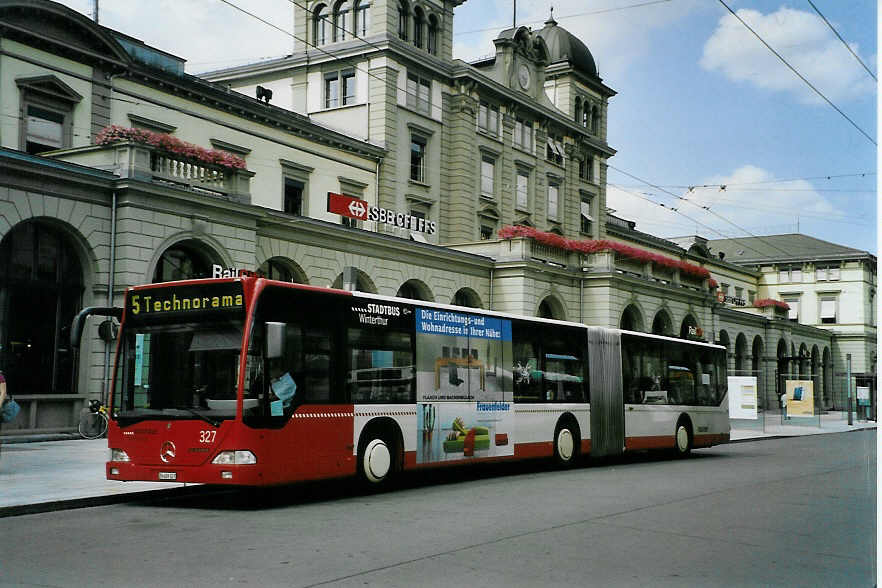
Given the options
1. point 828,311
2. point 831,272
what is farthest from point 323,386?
point 828,311

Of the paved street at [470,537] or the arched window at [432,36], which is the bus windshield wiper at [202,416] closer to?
the paved street at [470,537]

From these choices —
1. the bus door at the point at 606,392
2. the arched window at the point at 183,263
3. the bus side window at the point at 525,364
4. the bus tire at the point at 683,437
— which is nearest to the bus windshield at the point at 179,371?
the bus side window at the point at 525,364

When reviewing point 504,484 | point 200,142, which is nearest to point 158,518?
point 504,484

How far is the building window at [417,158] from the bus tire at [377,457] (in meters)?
28.6

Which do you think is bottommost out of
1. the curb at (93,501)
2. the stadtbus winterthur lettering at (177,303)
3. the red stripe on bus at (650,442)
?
the curb at (93,501)

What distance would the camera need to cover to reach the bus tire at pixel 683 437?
23.4 meters

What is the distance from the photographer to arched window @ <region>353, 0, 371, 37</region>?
4119cm

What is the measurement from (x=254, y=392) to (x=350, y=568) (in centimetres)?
484

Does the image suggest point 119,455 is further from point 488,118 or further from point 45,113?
point 488,118

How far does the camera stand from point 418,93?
4259 cm

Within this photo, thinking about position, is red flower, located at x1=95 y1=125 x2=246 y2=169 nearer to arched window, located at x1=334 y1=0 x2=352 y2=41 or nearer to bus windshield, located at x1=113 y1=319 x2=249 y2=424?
bus windshield, located at x1=113 y1=319 x2=249 y2=424

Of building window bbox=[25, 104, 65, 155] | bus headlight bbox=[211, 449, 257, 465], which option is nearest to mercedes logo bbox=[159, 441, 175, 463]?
bus headlight bbox=[211, 449, 257, 465]

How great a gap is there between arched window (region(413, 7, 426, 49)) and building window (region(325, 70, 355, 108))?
145 inches

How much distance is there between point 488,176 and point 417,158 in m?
Answer: 4.65
